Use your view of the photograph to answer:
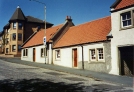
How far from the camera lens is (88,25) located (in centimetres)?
2530

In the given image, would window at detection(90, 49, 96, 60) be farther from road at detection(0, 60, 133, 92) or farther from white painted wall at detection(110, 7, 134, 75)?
road at detection(0, 60, 133, 92)

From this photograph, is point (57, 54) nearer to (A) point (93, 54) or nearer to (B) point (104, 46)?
(A) point (93, 54)

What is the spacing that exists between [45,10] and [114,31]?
1385cm

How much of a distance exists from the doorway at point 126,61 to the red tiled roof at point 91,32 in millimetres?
2558

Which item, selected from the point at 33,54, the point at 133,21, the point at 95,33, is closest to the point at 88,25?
the point at 95,33

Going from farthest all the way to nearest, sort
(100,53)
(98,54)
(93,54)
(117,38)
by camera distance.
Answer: (93,54) < (98,54) < (100,53) < (117,38)

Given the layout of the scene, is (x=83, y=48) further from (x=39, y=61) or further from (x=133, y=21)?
(x=39, y=61)

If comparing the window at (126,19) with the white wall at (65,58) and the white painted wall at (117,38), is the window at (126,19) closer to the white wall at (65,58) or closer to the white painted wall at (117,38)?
the white painted wall at (117,38)

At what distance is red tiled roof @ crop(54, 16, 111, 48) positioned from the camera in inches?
792

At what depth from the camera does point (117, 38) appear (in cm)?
1731

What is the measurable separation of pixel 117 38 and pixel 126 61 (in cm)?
248

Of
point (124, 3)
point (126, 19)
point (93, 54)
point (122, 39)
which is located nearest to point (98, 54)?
point (93, 54)

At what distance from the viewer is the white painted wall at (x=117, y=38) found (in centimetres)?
1634

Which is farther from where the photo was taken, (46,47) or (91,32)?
(46,47)
